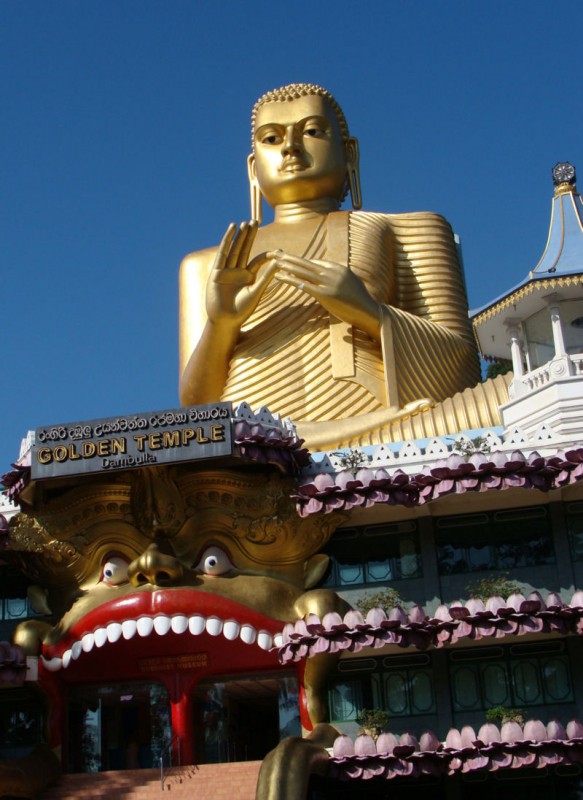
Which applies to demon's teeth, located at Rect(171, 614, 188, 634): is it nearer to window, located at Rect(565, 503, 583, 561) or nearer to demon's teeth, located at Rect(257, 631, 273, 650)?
demon's teeth, located at Rect(257, 631, 273, 650)

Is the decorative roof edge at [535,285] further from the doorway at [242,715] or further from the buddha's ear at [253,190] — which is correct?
the buddha's ear at [253,190]

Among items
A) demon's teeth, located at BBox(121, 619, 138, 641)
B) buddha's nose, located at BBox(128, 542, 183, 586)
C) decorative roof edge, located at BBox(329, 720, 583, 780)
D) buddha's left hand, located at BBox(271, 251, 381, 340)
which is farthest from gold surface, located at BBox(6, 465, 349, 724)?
buddha's left hand, located at BBox(271, 251, 381, 340)

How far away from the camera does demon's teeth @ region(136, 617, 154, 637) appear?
56.2 feet

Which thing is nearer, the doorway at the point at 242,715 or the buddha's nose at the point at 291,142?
the doorway at the point at 242,715

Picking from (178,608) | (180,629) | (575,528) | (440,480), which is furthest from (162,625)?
(575,528)

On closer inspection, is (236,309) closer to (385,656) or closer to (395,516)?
(395,516)

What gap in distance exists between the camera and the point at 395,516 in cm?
1827

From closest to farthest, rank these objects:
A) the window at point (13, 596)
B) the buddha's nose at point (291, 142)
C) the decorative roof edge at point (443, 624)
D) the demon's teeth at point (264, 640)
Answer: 1. the decorative roof edge at point (443, 624)
2. the demon's teeth at point (264, 640)
3. the window at point (13, 596)
4. the buddha's nose at point (291, 142)

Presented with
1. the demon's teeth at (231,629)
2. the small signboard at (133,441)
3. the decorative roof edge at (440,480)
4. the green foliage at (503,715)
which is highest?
the small signboard at (133,441)

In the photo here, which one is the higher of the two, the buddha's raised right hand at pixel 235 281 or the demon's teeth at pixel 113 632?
the buddha's raised right hand at pixel 235 281

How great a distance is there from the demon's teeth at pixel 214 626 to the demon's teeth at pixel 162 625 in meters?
0.53

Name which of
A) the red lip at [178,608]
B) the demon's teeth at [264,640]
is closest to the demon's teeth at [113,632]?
the red lip at [178,608]

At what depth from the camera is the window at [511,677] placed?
1719 centimetres

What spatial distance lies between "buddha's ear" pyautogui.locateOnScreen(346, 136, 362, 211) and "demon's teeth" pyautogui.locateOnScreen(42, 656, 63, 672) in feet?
39.5
